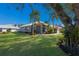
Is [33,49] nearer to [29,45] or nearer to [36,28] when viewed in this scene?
[29,45]

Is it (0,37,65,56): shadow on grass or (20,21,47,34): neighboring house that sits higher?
(20,21,47,34): neighboring house

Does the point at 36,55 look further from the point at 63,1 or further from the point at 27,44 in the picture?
the point at 63,1

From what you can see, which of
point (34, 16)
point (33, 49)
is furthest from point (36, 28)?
point (33, 49)

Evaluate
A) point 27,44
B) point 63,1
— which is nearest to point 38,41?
point 27,44

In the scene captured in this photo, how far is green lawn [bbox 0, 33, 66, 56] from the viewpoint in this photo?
7184 mm

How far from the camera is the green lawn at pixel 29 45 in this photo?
23.6ft

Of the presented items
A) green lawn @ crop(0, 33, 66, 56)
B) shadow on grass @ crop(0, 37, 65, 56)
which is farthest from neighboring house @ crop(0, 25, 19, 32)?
shadow on grass @ crop(0, 37, 65, 56)

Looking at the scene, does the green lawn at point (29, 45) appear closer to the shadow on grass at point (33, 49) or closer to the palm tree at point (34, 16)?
the shadow on grass at point (33, 49)

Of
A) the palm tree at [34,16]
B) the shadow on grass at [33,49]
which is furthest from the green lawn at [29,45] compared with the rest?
the palm tree at [34,16]

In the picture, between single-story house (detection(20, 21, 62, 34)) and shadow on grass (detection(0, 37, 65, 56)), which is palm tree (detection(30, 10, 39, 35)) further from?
shadow on grass (detection(0, 37, 65, 56))

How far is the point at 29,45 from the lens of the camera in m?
7.21

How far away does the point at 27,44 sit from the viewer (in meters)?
7.21

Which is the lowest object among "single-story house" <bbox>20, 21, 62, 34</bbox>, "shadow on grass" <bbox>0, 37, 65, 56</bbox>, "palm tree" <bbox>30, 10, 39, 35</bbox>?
"shadow on grass" <bbox>0, 37, 65, 56</bbox>

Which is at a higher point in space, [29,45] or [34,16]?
[34,16]
